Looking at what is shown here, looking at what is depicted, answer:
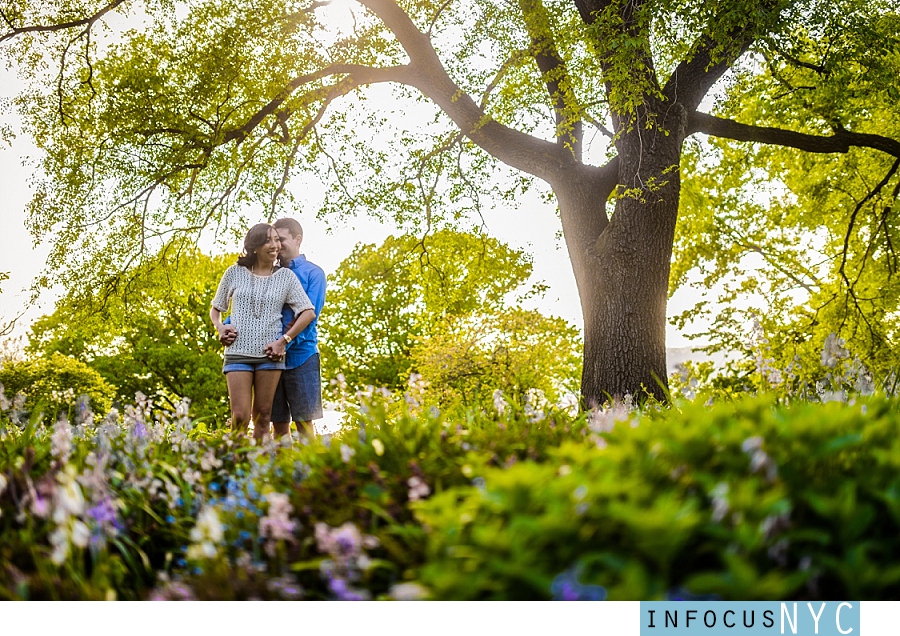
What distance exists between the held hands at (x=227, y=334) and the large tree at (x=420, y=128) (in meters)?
3.48

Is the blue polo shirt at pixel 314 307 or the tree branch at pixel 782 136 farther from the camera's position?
the tree branch at pixel 782 136

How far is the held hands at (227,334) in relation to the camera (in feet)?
A: 15.8

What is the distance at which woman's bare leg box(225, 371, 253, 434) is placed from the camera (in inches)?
188

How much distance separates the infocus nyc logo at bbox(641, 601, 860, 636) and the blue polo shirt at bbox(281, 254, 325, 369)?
399cm

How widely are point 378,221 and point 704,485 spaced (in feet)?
31.3

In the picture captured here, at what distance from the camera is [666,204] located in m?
7.39

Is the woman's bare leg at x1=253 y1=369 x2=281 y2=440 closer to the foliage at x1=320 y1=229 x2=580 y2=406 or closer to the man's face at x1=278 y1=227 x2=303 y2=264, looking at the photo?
the foliage at x1=320 y1=229 x2=580 y2=406

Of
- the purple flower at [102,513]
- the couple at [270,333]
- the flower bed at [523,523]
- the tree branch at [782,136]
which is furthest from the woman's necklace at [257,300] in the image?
the tree branch at [782,136]

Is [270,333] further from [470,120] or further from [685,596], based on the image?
[470,120]

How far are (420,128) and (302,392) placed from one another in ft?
20.8

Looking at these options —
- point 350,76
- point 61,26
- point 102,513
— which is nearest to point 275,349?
point 102,513

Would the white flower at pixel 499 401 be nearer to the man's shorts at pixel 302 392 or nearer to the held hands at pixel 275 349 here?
the held hands at pixel 275 349

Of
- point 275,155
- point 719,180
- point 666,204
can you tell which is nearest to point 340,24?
point 275,155

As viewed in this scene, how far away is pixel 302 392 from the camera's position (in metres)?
5.34
